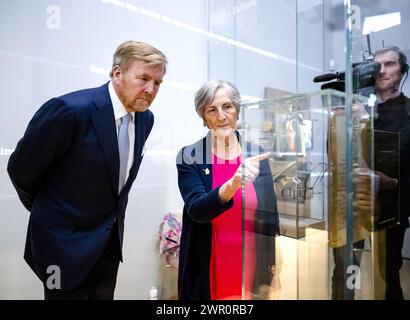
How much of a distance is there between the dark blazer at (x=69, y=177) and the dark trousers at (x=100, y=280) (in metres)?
0.04

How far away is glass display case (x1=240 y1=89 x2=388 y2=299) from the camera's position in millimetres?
550

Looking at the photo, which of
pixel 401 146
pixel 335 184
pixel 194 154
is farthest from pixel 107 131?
pixel 401 146

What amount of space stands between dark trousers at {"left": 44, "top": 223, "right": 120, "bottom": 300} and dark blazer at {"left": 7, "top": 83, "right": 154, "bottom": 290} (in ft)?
0.12

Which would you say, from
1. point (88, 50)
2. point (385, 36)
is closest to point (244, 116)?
point (88, 50)

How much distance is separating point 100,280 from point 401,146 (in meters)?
1.09

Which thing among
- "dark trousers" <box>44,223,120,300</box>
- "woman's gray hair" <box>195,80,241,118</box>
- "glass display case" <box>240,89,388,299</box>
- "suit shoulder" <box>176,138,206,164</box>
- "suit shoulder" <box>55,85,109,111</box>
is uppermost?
"woman's gray hair" <box>195,80,241,118</box>

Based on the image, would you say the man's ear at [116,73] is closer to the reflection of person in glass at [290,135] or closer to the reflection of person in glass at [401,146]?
the reflection of person in glass at [290,135]

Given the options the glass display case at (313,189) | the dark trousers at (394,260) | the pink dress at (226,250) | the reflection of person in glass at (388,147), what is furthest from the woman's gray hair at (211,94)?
the dark trousers at (394,260)

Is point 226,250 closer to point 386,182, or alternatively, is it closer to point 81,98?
point 386,182

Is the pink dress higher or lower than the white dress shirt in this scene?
lower

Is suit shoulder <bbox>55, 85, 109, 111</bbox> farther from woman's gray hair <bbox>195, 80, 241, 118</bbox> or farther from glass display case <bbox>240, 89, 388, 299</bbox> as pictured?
glass display case <bbox>240, 89, 388, 299</bbox>

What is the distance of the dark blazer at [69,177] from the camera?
30.8 inches

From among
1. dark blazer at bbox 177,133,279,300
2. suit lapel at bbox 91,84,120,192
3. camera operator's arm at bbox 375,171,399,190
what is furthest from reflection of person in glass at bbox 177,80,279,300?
camera operator's arm at bbox 375,171,399,190
